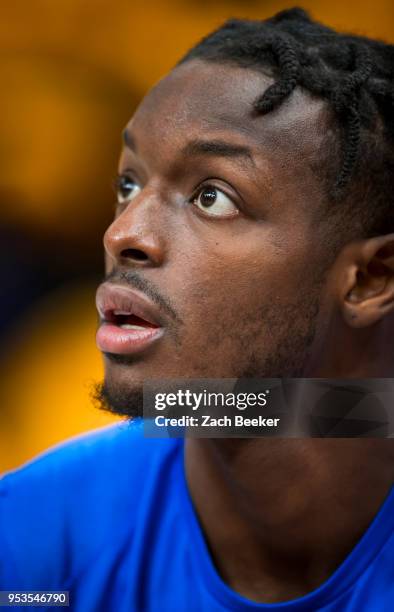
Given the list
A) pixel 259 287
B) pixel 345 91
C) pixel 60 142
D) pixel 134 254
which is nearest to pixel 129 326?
pixel 134 254

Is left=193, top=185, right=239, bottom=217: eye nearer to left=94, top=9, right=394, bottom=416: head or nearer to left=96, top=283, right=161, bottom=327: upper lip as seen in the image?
left=94, top=9, right=394, bottom=416: head

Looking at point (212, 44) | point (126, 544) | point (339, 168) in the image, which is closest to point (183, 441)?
point (126, 544)

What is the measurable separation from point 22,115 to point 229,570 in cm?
195

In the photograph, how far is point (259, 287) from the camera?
136 centimetres

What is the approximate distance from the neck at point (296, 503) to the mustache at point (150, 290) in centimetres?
31

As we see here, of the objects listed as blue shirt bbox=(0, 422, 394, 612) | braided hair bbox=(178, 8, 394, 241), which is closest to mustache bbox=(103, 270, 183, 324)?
braided hair bbox=(178, 8, 394, 241)

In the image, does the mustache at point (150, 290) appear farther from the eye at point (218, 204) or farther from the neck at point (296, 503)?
the neck at point (296, 503)

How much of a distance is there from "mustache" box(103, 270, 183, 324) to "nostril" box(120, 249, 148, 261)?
27mm

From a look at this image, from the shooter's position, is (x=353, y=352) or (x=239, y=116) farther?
(x=353, y=352)

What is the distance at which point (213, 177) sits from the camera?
4.49ft

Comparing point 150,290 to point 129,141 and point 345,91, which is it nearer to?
point 129,141

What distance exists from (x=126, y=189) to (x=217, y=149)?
280mm

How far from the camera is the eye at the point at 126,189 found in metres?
1.53

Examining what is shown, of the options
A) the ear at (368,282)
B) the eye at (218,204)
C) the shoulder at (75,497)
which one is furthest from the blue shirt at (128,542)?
the eye at (218,204)
